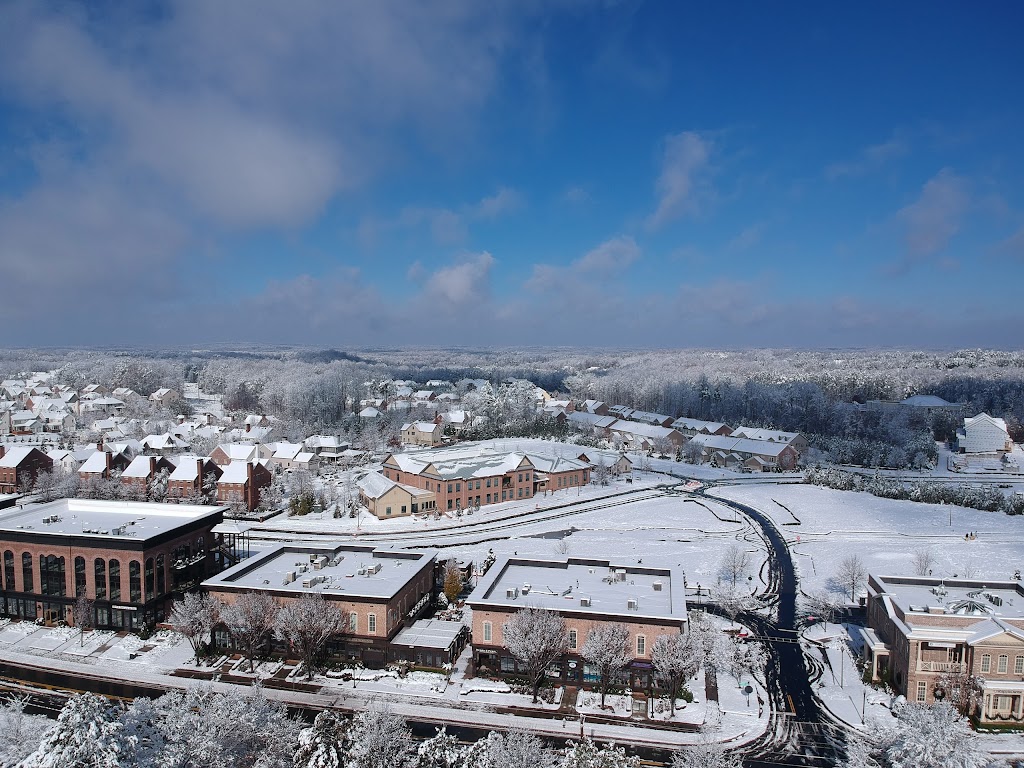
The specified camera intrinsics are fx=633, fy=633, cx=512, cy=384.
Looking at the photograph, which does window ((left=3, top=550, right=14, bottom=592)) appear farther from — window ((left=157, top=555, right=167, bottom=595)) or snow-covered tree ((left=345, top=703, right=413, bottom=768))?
snow-covered tree ((left=345, top=703, right=413, bottom=768))

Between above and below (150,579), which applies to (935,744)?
below

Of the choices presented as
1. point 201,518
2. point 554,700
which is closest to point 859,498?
point 554,700

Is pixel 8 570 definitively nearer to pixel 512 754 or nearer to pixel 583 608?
pixel 583 608

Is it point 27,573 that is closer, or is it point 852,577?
point 27,573

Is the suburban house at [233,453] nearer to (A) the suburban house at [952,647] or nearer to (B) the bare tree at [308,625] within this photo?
(B) the bare tree at [308,625]

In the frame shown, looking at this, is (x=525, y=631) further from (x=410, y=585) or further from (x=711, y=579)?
(x=711, y=579)

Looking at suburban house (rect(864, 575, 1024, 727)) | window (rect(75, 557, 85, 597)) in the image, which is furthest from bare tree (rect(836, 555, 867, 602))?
window (rect(75, 557, 85, 597))

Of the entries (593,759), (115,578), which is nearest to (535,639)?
(593,759)
